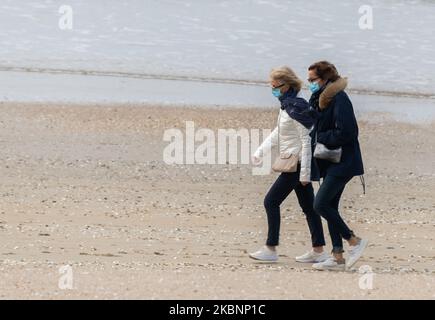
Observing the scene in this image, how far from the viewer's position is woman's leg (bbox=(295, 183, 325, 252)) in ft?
33.7

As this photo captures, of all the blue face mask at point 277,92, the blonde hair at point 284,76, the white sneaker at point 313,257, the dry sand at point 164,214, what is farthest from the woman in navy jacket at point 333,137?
the dry sand at point 164,214

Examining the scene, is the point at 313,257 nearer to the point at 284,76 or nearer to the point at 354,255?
the point at 354,255

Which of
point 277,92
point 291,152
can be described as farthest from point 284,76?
point 291,152

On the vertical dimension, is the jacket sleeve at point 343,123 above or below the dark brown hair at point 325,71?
below

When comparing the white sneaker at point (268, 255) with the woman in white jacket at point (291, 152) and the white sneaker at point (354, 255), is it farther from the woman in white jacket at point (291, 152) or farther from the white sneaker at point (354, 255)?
the white sneaker at point (354, 255)

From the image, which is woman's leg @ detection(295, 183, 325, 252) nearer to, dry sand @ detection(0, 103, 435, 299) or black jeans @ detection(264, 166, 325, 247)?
black jeans @ detection(264, 166, 325, 247)

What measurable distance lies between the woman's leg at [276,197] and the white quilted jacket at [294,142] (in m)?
0.18

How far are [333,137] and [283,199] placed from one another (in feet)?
2.70

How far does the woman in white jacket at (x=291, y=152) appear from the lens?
9.96 m

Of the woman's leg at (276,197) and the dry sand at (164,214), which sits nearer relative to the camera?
the dry sand at (164,214)

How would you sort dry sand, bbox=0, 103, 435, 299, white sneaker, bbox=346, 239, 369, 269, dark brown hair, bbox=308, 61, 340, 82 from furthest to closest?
white sneaker, bbox=346, 239, 369, 269 < dark brown hair, bbox=308, 61, 340, 82 < dry sand, bbox=0, 103, 435, 299

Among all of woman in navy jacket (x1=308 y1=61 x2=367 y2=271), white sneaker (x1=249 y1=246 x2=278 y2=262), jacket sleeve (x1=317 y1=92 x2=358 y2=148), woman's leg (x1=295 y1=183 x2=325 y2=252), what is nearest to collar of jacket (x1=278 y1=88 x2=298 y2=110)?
woman in navy jacket (x1=308 y1=61 x2=367 y2=271)

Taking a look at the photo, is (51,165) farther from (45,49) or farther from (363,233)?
(45,49)
